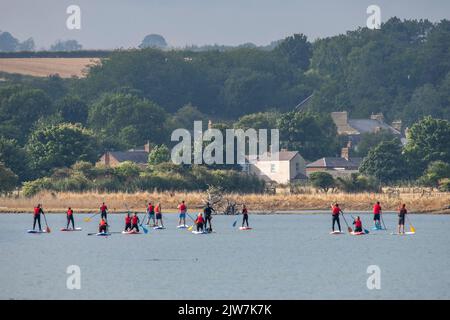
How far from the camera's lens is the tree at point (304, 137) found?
15450 centimetres

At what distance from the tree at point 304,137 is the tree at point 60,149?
100 feet

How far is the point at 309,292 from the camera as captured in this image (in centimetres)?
4744

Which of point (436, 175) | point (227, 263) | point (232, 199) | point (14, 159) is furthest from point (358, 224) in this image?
point (14, 159)

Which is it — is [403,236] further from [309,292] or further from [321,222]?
[309,292]

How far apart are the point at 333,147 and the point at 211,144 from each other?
30.4 m

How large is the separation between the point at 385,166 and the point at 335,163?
46.8 ft

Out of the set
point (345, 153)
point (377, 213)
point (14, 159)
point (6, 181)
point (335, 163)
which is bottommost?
point (377, 213)

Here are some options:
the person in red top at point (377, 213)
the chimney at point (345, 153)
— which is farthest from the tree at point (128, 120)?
the person in red top at point (377, 213)

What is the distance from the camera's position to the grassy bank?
97.6 m

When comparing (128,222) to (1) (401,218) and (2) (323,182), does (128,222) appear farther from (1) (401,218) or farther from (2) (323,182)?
(2) (323,182)

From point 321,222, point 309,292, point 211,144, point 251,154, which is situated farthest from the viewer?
point 251,154

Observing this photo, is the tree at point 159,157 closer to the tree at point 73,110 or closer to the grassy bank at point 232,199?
the grassy bank at point 232,199

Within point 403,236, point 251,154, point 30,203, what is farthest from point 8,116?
point 403,236

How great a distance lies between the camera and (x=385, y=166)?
130000mm
